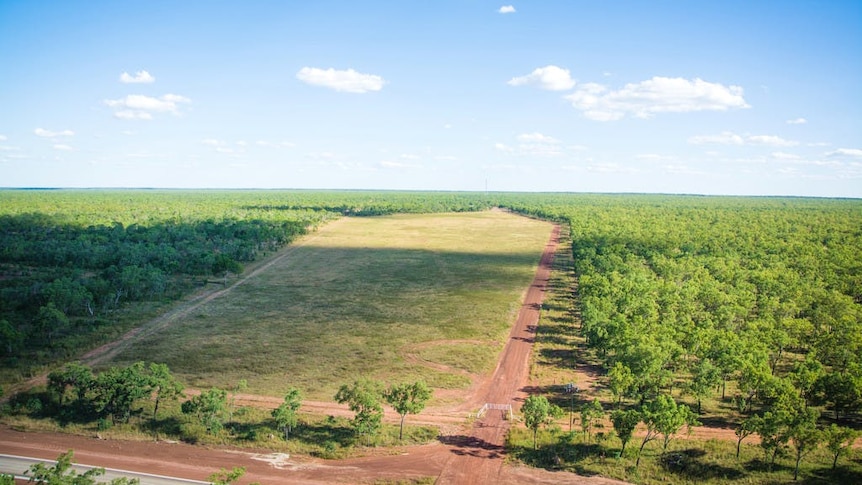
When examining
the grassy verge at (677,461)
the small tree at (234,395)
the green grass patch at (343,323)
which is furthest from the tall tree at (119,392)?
the grassy verge at (677,461)

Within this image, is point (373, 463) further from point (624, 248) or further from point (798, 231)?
point (798, 231)

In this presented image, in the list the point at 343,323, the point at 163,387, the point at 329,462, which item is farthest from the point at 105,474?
the point at 343,323

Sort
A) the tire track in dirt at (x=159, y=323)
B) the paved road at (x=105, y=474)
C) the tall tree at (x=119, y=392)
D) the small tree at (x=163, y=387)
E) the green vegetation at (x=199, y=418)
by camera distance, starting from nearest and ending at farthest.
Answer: the paved road at (x=105, y=474) → the green vegetation at (x=199, y=418) → the tall tree at (x=119, y=392) → the small tree at (x=163, y=387) → the tire track in dirt at (x=159, y=323)

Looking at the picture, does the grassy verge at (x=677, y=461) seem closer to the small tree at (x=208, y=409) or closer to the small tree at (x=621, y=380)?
the small tree at (x=621, y=380)

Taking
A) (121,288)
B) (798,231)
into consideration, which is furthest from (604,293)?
(798,231)

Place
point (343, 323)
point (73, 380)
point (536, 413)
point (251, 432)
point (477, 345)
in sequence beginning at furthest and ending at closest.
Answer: point (343, 323), point (477, 345), point (73, 380), point (251, 432), point (536, 413)

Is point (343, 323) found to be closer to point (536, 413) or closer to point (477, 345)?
point (477, 345)
